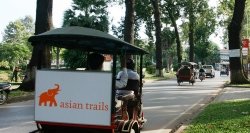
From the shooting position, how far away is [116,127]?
9414mm

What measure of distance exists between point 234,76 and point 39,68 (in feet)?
91.3

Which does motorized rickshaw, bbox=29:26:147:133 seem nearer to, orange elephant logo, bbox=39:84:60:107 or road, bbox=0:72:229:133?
orange elephant logo, bbox=39:84:60:107

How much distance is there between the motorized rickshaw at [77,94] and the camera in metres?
8.67

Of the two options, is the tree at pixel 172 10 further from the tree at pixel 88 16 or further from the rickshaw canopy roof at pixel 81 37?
the rickshaw canopy roof at pixel 81 37

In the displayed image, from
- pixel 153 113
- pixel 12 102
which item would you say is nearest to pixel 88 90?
pixel 153 113

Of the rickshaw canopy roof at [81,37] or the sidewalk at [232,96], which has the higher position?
the rickshaw canopy roof at [81,37]

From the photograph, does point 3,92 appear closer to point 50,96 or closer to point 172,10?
point 50,96

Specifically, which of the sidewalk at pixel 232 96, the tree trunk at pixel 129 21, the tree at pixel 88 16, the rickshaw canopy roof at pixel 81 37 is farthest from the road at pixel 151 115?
the tree at pixel 88 16

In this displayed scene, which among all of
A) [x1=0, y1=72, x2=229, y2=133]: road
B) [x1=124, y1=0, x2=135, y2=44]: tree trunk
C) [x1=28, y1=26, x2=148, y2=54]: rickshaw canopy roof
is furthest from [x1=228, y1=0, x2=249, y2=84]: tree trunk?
[x1=28, y1=26, x2=148, y2=54]: rickshaw canopy roof

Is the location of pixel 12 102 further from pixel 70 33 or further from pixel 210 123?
pixel 70 33

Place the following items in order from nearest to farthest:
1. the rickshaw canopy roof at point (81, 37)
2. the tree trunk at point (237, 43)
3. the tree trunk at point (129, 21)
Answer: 1. the rickshaw canopy roof at point (81, 37)
2. the tree trunk at point (237, 43)
3. the tree trunk at point (129, 21)

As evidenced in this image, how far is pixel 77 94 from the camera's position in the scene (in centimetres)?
883

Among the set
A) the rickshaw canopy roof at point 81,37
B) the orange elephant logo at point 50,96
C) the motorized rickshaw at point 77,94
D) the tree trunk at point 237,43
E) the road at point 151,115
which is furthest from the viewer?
the tree trunk at point 237,43

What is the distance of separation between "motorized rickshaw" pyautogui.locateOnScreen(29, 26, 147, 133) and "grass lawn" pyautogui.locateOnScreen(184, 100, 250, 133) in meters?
3.18
